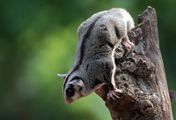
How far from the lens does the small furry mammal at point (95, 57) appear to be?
284cm

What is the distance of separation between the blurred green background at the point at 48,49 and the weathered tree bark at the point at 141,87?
2459 mm

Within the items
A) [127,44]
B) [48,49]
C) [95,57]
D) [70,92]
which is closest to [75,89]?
[70,92]

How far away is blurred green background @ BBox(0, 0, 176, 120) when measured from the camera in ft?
18.4

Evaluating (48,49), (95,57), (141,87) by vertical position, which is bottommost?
(48,49)

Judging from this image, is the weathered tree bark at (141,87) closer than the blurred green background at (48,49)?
Yes

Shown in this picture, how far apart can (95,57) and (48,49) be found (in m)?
2.95

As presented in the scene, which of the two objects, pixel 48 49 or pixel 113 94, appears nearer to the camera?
pixel 113 94

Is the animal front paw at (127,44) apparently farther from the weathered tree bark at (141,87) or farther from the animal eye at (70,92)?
the animal eye at (70,92)

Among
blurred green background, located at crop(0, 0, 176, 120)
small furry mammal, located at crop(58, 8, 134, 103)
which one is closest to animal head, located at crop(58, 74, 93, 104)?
small furry mammal, located at crop(58, 8, 134, 103)

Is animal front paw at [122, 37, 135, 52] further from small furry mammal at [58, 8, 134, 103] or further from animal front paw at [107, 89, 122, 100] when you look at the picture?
animal front paw at [107, 89, 122, 100]

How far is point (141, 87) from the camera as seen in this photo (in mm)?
2898

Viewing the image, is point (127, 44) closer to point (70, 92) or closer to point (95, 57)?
point (95, 57)

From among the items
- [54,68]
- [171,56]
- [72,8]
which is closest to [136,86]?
[54,68]

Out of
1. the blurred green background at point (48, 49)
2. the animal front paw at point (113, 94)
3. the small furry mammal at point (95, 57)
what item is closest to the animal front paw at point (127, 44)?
the small furry mammal at point (95, 57)
